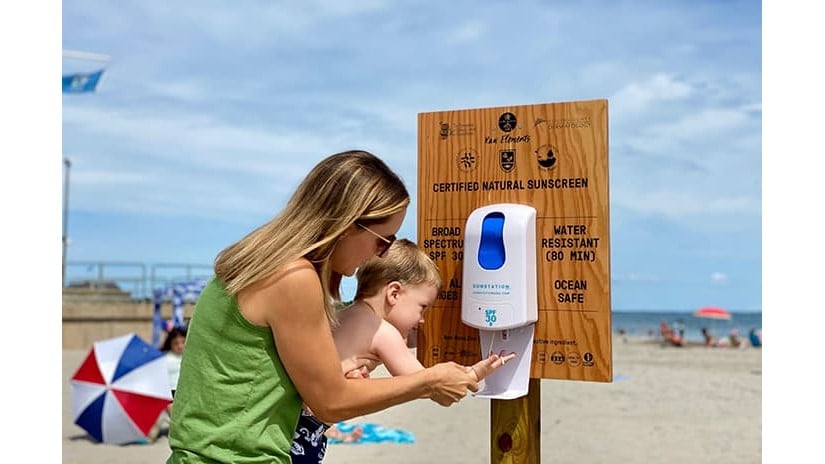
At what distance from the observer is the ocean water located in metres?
44.0

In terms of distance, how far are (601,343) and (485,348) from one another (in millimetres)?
362

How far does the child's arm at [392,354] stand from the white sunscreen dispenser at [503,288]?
26 cm

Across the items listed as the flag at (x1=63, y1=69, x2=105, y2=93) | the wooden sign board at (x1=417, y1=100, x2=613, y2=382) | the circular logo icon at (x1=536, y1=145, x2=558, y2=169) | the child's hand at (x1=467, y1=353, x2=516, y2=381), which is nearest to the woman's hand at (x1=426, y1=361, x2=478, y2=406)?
the child's hand at (x1=467, y1=353, x2=516, y2=381)

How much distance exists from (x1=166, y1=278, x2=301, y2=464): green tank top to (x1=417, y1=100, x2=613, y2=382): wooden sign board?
0.86 m

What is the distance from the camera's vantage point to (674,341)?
29.9 m

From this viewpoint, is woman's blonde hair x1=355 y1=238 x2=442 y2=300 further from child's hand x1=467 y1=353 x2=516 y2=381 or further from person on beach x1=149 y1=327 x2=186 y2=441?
person on beach x1=149 y1=327 x2=186 y2=441

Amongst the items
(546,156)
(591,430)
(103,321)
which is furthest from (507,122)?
(103,321)

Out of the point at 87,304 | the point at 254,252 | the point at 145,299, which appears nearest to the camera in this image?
the point at 254,252

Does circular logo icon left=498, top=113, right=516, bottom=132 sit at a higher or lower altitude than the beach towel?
higher

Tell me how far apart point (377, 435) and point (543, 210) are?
6.16 metres

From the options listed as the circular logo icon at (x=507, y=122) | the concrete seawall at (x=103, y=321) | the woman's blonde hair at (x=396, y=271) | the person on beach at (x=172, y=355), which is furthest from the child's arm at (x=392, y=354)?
the concrete seawall at (x=103, y=321)
